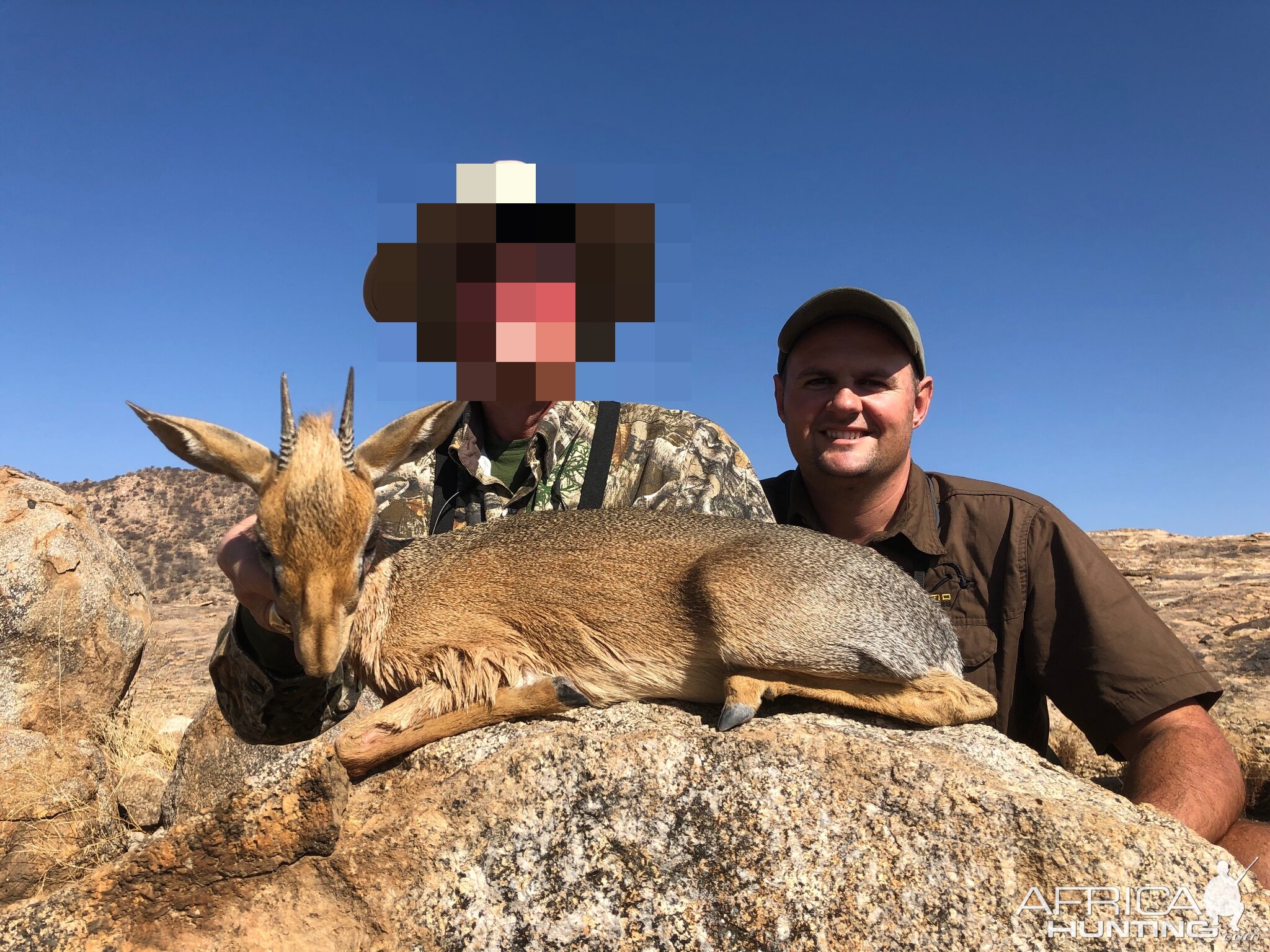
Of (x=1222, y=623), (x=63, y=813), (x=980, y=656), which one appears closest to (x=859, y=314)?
(x=980, y=656)

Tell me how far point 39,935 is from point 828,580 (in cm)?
343

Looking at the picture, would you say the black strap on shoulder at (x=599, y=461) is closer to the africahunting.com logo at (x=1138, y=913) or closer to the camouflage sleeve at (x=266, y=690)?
the camouflage sleeve at (x=266, y=690)

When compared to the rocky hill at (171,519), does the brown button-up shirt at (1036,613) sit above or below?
above

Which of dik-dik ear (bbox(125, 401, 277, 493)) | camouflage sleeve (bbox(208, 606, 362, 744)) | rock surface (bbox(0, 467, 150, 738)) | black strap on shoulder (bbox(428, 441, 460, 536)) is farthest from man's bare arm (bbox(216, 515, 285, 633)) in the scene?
rock surface (bbox(0, 467, 150, 738))

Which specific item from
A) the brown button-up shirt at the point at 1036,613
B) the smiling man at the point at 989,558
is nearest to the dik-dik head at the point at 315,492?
the smiling man at the point at 989,558

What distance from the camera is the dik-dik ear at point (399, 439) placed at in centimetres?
376

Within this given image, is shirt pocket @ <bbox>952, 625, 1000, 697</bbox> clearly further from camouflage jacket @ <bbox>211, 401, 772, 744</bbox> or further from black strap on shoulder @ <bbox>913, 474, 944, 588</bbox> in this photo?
camouflage jacket @ <bbox>211, 401, 772, 744</bbox>

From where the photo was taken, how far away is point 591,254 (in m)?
6.08

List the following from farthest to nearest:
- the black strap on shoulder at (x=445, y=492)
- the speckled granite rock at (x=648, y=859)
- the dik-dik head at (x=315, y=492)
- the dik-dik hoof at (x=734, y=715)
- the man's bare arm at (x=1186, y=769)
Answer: the black strap on shoulder at (x=445, y=492) < the man's bare arm at (x=1186, y=769) < the dik-dik hoof at (x=734, y=715) < the dik-dik head at (x=315, y=492) < the speckled granite rock at (x=648, y=859)

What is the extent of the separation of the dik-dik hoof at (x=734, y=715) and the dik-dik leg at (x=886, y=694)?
0.14 feet

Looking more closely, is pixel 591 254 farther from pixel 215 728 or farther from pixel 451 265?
pixel 215 728

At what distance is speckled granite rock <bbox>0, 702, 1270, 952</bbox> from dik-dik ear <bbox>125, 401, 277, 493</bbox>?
4.08ft

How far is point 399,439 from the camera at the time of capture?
377 centimetres

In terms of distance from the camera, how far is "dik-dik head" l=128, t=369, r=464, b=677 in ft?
10.9
